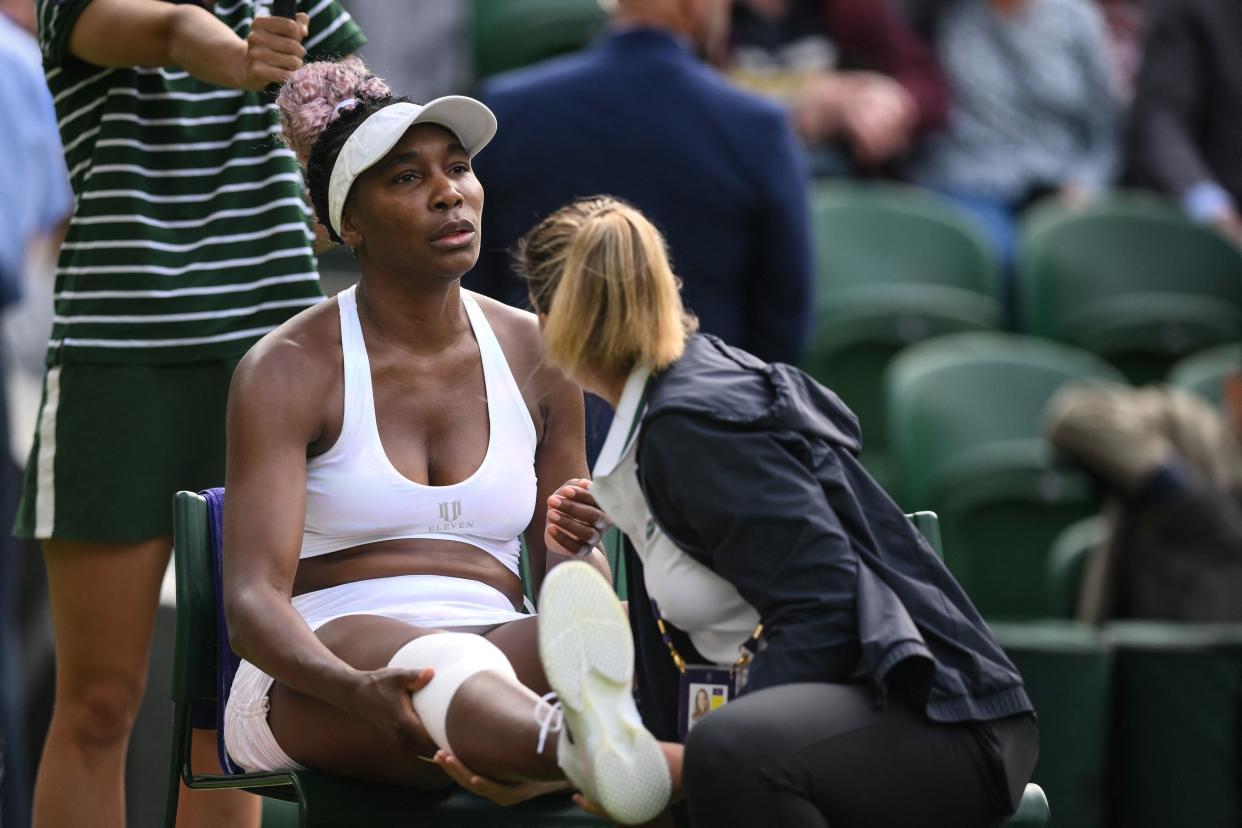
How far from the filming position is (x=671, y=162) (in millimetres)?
4070

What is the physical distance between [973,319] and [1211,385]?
0.70 metres

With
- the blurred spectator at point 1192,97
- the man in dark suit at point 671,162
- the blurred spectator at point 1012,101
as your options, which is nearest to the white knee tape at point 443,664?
the man in dark suit at point 671,162

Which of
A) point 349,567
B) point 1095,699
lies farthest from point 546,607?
point 1095,699

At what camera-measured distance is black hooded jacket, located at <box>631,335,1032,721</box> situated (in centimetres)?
235

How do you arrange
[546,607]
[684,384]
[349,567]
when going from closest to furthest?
[546,607] < [684,384] < [349,567]

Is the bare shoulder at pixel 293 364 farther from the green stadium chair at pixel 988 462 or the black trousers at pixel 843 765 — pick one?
the green stadium chair at pixel 988 462

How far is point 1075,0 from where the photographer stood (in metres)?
6.46

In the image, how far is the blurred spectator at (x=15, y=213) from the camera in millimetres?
3725

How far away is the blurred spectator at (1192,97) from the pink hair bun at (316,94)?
4.10 metres

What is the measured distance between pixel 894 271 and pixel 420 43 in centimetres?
168

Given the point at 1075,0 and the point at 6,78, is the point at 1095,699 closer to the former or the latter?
the point at 6,78

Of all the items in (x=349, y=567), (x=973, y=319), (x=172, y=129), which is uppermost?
(x=172, y=129)

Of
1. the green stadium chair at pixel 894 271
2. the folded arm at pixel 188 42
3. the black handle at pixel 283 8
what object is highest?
the black handle at pixel 283 8

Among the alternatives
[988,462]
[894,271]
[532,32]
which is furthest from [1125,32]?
[988,462]
